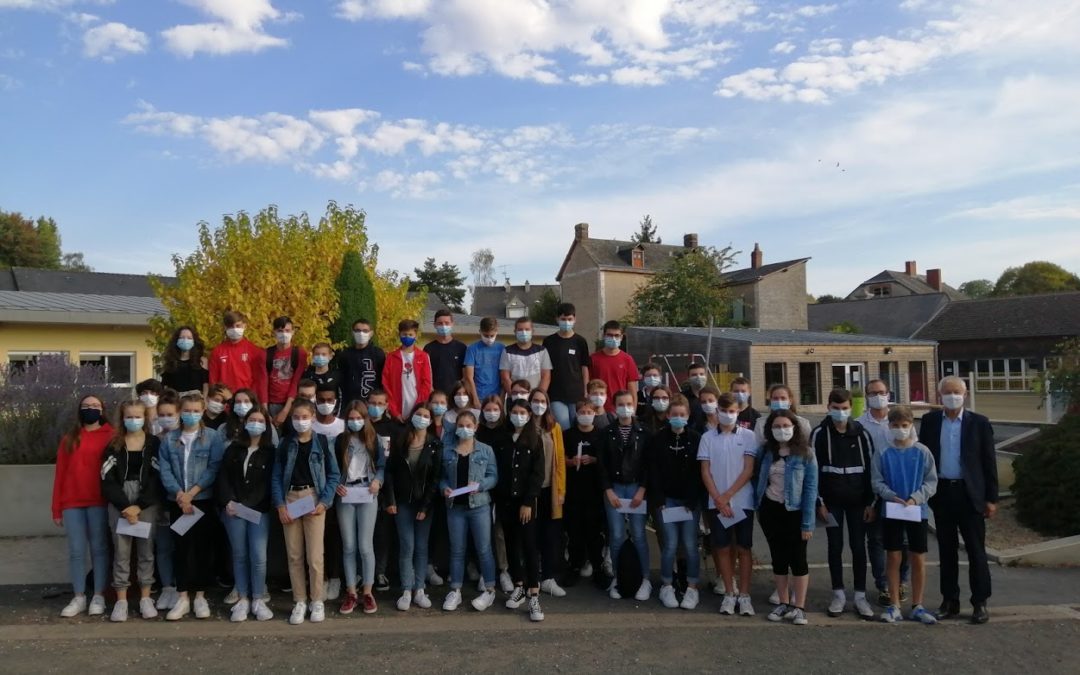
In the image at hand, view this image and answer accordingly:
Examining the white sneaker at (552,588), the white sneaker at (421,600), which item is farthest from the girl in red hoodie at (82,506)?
the white sneaker at (552,588)

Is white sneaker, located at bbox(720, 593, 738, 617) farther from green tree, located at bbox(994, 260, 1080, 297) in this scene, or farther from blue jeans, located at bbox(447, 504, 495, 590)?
green tree, located at bbox(994, 260, 1080, 297)

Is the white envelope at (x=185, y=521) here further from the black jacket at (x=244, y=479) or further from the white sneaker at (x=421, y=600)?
the white sneaker at (x=421, y=600)

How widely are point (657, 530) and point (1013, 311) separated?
4734cm

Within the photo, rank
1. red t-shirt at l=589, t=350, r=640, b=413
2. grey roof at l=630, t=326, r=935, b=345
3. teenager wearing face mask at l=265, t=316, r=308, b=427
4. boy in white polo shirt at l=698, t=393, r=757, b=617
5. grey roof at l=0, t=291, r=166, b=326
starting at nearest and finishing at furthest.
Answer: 1. boy in white polo shirt at l=698, t=393, r=757, b=617
2. teenager wearing face mask at l=265, t=316, r=308, b=427
3. red t-shirt at l=589, t=350, r=640, b=413
4. grey roof at l=0, t=291, r=166, b=326
5. grey roof at l=630, t=326, r=935, b=345

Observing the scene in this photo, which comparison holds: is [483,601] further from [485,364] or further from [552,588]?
[485,364]

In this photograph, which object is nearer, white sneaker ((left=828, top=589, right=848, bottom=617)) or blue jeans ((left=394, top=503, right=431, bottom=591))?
white sneaker ((left=828, top=589, right=848, bottom=617))

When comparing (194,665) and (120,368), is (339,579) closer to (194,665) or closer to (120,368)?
(194,665)

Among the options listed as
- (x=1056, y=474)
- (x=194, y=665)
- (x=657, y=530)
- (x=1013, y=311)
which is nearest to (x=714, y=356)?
(x=1013, y=311)

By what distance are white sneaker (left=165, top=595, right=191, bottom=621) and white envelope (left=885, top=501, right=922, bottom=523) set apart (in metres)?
5.85

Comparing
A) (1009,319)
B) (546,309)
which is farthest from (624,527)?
(546,309)

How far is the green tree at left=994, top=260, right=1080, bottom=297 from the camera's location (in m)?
68.9

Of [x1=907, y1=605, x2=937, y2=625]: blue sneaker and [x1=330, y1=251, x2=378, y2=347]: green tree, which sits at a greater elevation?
[x1=330, y1=251, x2=378, y2=347]: green tree

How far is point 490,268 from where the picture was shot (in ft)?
289

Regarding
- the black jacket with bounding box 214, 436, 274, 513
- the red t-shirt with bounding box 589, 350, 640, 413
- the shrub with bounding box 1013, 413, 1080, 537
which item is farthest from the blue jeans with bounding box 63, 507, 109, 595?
the shrub with bounding box 1013, 413, 1080, 537
